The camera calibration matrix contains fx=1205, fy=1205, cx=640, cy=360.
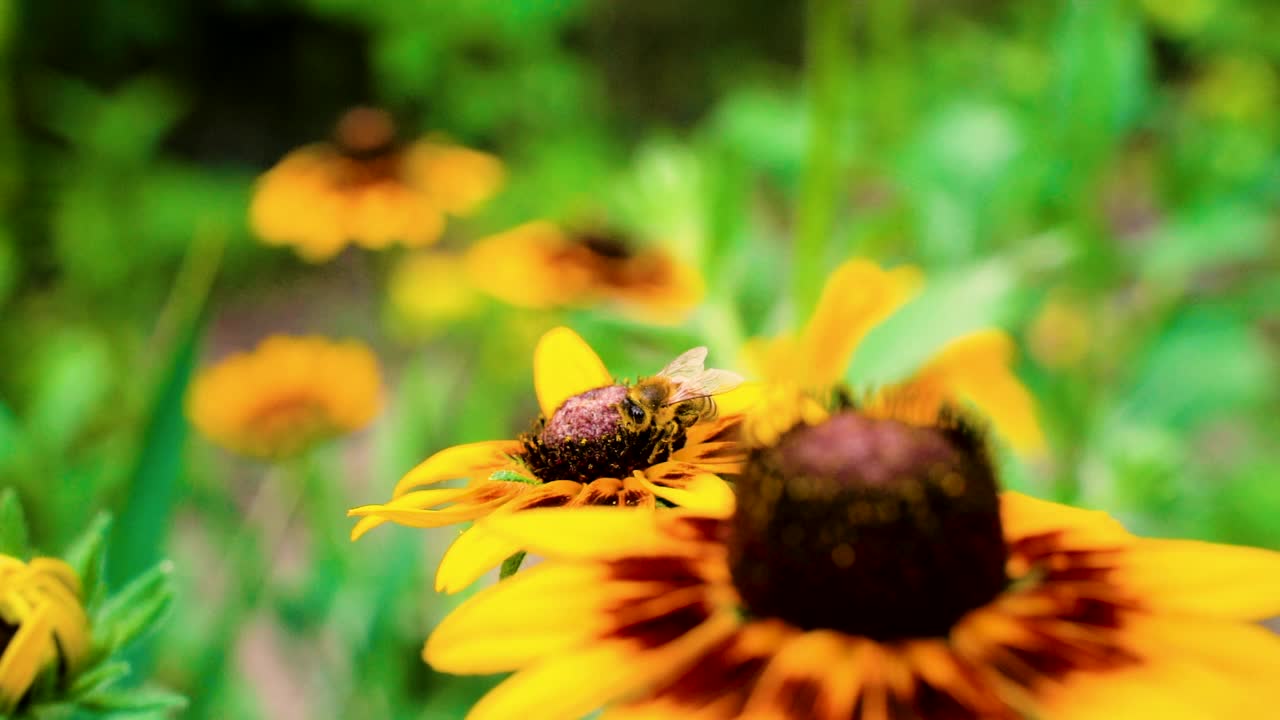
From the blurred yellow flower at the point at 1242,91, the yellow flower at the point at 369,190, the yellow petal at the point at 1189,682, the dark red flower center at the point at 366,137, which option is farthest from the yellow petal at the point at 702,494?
the blurred yellow flower at the point at 1242,91

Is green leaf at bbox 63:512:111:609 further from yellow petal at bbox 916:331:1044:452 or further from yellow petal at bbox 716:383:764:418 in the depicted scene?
yellow petal at bbox 916:331:1044:452

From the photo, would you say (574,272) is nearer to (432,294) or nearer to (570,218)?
(570,218)

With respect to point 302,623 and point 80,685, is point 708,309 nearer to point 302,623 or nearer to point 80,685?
point 302,623

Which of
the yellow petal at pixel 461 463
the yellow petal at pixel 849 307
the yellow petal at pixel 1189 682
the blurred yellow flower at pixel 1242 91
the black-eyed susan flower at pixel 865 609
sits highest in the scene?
the blurred yellow flower at pixel 1242 91

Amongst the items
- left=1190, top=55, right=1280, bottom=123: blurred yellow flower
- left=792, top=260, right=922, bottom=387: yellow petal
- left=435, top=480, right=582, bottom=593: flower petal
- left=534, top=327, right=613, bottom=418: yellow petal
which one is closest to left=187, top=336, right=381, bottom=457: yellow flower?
left=792, top=260, right=922, bottom=387: yellow petal

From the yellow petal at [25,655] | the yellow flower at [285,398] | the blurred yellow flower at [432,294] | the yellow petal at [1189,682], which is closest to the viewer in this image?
the yellow petal at [1189,682]

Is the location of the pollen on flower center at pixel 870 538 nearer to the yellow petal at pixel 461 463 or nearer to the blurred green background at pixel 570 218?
the yellow petal at pixel 461 463

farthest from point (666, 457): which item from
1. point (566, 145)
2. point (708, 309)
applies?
point (566, 145)
